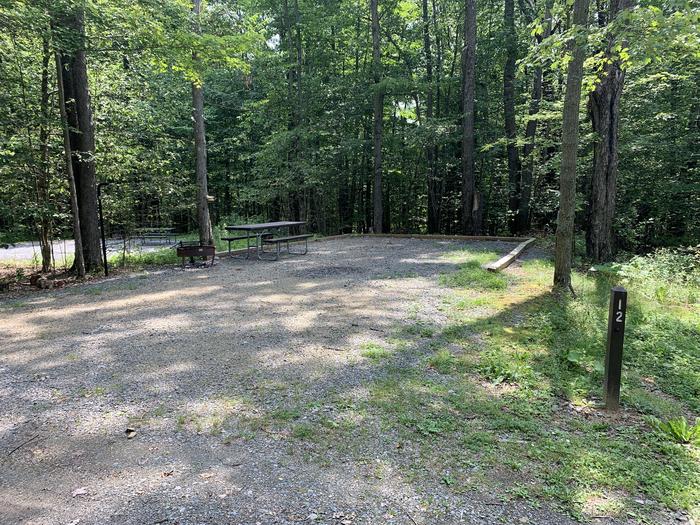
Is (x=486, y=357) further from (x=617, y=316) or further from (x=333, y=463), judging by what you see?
(x=333, y=463)

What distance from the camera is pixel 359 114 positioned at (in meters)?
15.8

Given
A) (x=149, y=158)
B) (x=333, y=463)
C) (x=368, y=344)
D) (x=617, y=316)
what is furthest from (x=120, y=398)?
(x=149, y=158)

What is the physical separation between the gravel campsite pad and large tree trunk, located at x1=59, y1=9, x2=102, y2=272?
8.67ft

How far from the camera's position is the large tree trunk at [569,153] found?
5.70m

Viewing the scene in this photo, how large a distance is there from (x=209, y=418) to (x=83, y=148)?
24.8ft

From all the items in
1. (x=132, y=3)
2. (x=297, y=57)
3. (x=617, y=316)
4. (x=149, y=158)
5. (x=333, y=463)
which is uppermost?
(x=297, y=57)

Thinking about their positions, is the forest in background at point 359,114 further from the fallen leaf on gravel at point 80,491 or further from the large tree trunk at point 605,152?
the fallen leaf on gravel at point 80,491

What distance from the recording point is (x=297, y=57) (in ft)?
52.1

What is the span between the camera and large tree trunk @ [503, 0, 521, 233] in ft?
47.3

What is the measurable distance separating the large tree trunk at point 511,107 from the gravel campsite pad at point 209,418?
10855 mm

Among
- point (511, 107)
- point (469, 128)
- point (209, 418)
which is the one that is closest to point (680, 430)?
point (209, 418)

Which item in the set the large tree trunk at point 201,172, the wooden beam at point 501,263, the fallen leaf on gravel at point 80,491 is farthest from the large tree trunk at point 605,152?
the fallen leaf on gravel at point 80,491

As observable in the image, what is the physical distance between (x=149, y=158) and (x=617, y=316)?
31.0 feet

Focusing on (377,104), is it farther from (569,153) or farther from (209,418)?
(209,418)
